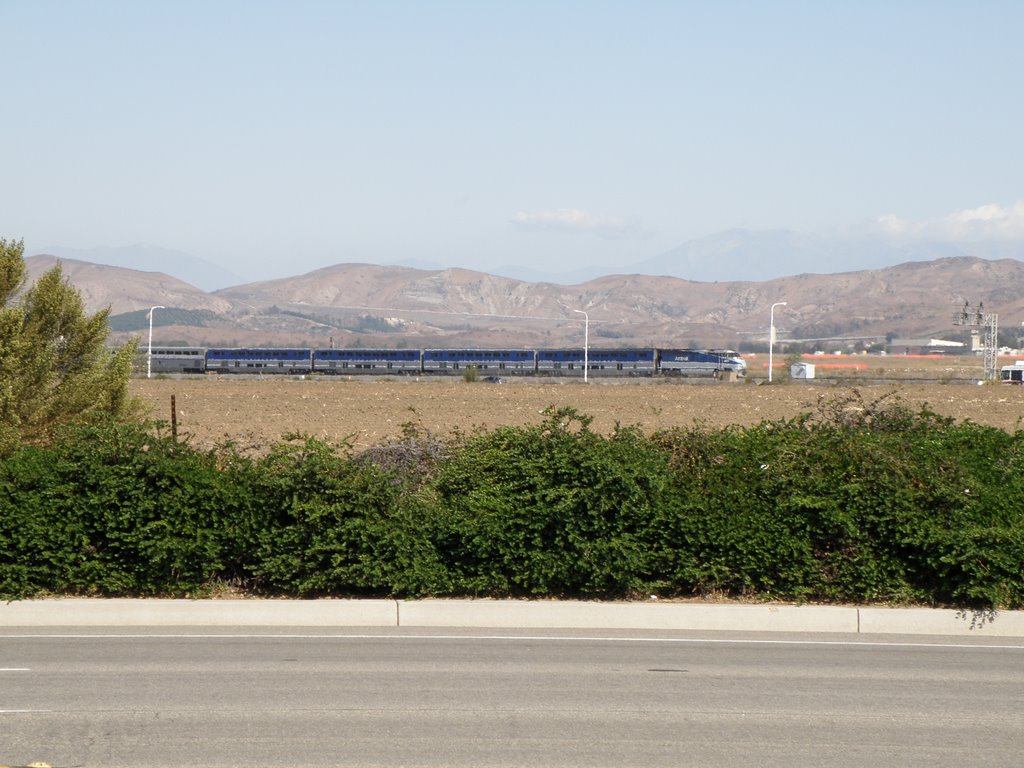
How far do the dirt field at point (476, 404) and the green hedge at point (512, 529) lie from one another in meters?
17.9

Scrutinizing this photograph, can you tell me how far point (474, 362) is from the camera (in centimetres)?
9225

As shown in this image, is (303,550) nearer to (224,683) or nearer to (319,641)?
(319,641)

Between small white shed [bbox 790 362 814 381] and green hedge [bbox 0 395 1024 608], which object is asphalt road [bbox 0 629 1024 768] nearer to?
green hedge [bbox 0 395 1024 608]

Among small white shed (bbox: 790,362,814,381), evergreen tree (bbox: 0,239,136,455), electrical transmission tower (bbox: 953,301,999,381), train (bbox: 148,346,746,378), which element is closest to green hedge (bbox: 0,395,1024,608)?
evergreen tree (bbox: 0,239,136,455)

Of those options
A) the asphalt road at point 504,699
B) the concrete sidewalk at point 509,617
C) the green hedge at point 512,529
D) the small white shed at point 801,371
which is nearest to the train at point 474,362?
the small white shed at point 801,371

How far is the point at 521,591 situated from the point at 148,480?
4229mm

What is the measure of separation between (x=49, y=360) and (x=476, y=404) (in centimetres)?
3929

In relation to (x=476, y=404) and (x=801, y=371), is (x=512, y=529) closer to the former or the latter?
(x=476, y=404)

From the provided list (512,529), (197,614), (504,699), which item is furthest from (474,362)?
(504,699)

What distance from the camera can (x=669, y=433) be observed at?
47.2 ft

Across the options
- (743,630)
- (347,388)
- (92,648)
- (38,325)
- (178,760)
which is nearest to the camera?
(178,760)

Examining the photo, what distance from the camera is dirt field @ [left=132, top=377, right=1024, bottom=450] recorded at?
4194 centimetres

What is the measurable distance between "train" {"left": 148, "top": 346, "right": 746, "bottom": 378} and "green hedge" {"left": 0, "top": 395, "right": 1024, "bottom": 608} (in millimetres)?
76141

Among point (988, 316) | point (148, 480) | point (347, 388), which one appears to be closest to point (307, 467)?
point (148, 480)
